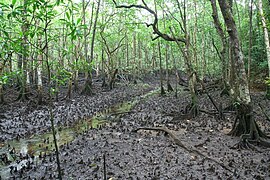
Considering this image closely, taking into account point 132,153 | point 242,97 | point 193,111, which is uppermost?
point 242,97

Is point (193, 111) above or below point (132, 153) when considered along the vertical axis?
above

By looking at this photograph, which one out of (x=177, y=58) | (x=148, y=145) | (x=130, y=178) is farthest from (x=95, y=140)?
(x=177, y=58)

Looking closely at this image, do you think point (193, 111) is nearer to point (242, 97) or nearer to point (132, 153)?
point (242, 97)

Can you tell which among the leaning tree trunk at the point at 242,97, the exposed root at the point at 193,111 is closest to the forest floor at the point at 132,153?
the exposed root at the point at 193,111

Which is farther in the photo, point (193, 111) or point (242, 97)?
point (193, 111)

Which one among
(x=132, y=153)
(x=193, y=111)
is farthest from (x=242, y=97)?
(x=132, y=153)

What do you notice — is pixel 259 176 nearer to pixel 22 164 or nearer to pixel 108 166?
pixel 108 166

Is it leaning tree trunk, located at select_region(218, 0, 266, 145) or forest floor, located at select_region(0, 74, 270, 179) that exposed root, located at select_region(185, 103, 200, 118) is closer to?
forest floor, located at select_region(0, 74, 270, 179)

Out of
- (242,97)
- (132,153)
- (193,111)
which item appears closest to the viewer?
(132,153)

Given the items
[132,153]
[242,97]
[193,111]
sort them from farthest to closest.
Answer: [193,111] → [242,97] → [132,153]

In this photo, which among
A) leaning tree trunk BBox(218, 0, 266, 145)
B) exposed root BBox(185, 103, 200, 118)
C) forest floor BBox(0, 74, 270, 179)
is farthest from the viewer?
exposed root BBox(185, 103, 200, 118)

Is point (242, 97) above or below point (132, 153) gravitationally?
above

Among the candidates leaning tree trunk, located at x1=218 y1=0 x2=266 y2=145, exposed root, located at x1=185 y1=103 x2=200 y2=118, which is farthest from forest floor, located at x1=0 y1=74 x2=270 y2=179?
leaning tree trunk, located at x1=218 y1=0 x2=266 y2=145

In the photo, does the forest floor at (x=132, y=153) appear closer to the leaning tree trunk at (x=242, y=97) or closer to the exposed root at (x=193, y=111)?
the exposed root at (x=193, y=111)
